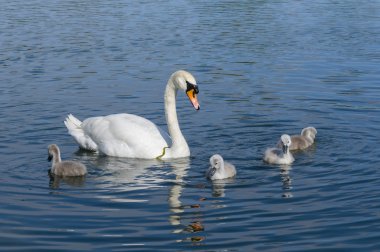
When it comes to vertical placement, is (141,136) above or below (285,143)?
above

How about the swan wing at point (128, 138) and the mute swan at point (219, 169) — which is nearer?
the mute swan at point (219, 169)

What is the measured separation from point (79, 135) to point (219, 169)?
3.80m

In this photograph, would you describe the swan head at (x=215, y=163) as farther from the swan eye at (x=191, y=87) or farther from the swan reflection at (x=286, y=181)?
the swan eye at (x=191, y=87)

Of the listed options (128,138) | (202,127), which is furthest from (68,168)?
(202,127)

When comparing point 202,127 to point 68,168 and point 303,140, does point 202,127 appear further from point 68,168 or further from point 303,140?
point 68,168

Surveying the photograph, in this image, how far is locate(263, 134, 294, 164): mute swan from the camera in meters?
14.6

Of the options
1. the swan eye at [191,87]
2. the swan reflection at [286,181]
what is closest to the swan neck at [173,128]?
the swan eye at [191,87]

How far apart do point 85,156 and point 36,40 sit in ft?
50.4

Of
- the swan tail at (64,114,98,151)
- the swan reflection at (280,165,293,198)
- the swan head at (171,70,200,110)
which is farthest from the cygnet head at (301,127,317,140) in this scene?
the swan tail at (64,114,98,151)

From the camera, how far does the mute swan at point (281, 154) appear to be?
14.6 metres

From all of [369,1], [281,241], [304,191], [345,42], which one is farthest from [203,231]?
[369,1]

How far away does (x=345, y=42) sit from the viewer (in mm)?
29078

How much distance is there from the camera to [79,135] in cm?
1644

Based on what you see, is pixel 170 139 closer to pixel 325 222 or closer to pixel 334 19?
pixel 325 222
